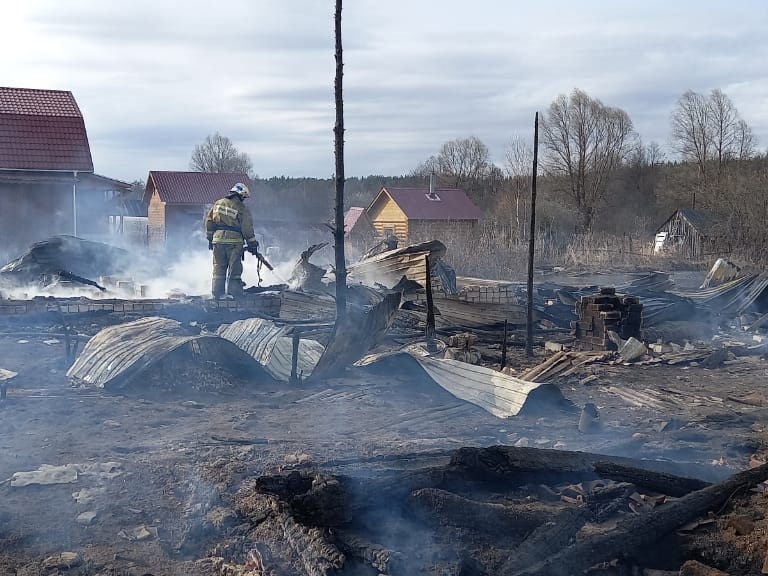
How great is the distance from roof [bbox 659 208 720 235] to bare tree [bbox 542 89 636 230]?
8526 millimetres

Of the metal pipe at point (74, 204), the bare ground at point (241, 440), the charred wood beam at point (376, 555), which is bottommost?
the bare ground at point (241, 440)

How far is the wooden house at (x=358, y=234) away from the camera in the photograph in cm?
3272

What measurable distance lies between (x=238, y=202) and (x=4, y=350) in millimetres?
4016

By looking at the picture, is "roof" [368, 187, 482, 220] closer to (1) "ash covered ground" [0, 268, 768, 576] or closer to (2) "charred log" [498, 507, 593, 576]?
(1) "ash covered ground" [0, 268, 768, 576]

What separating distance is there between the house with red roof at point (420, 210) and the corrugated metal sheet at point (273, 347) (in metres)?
30.5

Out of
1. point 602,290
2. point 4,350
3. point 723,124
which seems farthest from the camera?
point 723,124

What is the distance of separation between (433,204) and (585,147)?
14.4 metres

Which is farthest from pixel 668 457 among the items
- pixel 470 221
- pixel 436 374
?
pixel 470 221

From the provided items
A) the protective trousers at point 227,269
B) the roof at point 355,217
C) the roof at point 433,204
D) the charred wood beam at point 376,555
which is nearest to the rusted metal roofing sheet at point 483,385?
the charred wood beam at point 376,555

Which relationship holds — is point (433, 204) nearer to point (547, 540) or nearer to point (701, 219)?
point (701, 219)

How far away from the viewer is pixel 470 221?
43.2 m

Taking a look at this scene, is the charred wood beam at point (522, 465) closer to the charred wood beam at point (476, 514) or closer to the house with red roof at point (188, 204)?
the charred wood beam at point (476, 514)

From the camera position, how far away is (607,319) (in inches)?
461

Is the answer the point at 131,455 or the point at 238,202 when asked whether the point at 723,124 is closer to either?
the point at 238,202
